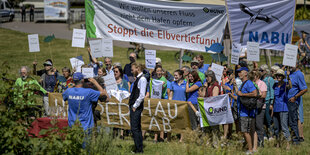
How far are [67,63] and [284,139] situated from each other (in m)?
15.8

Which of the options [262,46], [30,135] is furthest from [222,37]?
[30,135]

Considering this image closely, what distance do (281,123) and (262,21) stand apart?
348cm

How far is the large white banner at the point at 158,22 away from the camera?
492 inches

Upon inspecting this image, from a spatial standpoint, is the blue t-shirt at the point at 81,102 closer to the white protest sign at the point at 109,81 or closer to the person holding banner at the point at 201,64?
the white protest sign at the point at 109,81

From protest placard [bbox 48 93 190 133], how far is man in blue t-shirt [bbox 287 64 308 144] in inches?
93.3

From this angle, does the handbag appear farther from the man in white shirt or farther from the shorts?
the man in white shirt

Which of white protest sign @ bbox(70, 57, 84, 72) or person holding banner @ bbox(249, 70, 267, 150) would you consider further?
white protest sign @ bbox(70, 57, 84, 72)

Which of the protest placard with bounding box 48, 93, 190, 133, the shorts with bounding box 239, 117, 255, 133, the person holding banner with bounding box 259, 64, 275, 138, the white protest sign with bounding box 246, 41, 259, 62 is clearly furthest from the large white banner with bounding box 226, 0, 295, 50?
the shorts with bounding box 239, 117, 255, 133

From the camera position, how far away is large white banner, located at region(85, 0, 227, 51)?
12.5 m

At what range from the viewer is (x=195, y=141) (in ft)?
29.1

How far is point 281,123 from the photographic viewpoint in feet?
32.4

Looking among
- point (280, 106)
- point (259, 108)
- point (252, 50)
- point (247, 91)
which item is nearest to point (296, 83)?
point (280, 106)

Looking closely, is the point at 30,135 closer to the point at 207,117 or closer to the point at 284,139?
the point at 207,117

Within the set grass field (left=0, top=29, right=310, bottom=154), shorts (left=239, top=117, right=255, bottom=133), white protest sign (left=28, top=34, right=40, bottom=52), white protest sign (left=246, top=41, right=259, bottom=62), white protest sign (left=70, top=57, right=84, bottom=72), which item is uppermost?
white protest sign (left=246, top=41, right=259, bottom=62)
